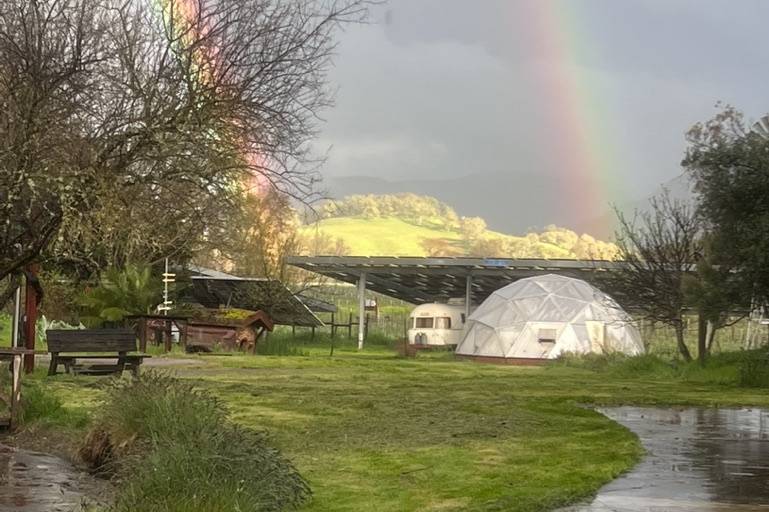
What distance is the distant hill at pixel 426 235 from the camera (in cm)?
12888

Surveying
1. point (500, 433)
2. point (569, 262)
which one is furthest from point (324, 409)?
point (569, 262)

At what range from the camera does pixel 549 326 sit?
35500 millimetres

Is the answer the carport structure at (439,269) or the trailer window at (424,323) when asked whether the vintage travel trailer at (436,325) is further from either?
the carport structure at (439,269)

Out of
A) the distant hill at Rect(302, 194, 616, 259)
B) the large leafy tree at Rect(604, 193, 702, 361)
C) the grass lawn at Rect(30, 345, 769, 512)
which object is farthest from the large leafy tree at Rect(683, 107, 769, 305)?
the distant hill at Rect(302, 194, 616, 259)

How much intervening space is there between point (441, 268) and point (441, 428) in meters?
27.8

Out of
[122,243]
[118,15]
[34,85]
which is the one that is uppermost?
[118,15]

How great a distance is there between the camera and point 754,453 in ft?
33.7

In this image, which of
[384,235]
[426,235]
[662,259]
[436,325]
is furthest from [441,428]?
[426,235]

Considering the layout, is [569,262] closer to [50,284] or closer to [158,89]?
[50,284]

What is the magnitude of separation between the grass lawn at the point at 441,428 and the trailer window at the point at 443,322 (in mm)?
19196

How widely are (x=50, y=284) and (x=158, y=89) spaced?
84.9 ft

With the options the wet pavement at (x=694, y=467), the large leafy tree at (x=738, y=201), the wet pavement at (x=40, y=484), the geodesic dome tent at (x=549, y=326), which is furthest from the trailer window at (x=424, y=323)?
the wet pavement at (x=40, y=484)

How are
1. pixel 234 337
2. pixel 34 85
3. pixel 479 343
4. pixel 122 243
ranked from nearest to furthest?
pixel 34 85
pixel 122 243
pixel 234 337
pixel 479 343

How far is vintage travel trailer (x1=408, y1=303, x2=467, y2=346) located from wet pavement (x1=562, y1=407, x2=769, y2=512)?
2779cm
